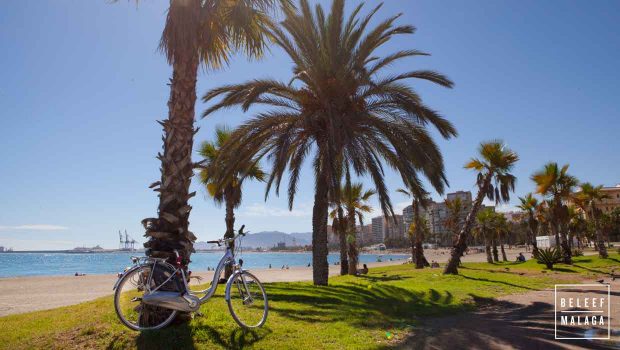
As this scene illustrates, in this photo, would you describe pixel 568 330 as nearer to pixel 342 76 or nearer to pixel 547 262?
pixel 342 76

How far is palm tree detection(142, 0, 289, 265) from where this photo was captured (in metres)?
6.45

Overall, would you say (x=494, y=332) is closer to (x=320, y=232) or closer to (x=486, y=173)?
(x=320, y=232)

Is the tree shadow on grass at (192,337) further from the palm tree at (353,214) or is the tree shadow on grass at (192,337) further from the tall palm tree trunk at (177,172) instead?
the palm tree at (353,214)

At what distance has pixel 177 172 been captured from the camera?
22.4 ft

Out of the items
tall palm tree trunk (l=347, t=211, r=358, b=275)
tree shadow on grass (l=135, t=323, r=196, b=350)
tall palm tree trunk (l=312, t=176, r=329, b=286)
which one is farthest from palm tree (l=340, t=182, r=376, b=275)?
tree shadow on grass (l=135, t=323, r=196, b=350)

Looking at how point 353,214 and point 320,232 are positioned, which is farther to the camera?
point 353,214

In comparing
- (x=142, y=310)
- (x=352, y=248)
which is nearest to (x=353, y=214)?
(x=352, y=248)

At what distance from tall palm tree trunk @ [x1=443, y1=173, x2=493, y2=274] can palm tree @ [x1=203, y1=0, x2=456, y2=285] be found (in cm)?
1200

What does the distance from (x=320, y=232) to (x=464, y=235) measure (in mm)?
13446

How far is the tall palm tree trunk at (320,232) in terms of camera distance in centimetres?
1523

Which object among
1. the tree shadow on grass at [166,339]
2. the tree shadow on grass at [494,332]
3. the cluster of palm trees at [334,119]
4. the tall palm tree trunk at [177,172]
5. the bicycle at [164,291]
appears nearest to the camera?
the tree shadow on grass at [166,339]

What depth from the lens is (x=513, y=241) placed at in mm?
151125

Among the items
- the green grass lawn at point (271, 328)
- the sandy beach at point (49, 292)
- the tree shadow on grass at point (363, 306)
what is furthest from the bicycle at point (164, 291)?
the sandy beach at point (49, 292)

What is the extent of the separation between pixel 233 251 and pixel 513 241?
167 m
